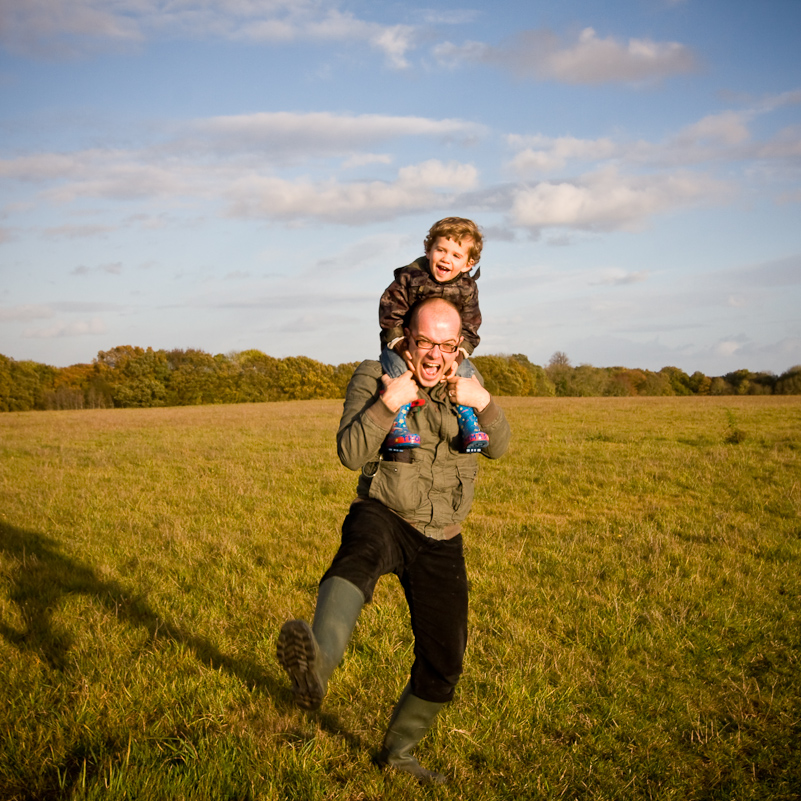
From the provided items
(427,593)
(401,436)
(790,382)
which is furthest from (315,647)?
(790,382)

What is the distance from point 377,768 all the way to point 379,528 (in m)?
1.42

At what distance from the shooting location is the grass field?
3.56m

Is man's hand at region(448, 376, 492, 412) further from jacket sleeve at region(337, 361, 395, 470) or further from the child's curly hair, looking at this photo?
the child's curly hair

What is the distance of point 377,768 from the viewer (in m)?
3.55

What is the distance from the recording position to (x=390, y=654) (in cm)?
486

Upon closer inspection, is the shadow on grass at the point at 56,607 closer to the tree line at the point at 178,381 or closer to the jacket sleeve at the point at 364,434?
the jacket sleeve at the point at 364,434

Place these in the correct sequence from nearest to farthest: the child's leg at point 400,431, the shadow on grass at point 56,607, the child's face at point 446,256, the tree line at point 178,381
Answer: the child's leg at point 400,431
the child's face at point 446,256
the shadow on grass at point 56,607
the tree line at point 178,381

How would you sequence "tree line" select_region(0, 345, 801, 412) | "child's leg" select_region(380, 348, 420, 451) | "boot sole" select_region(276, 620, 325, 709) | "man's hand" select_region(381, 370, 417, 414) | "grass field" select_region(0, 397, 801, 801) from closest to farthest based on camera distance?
"boot sole" select_region(276, 620, 325, 709) < "man's hand" select_region(381, 370, 417, 414) < "child's leg" select_region(380, 348, 420, 451) < "grass field" select_region(0, 397, 801, 801) < "tree line" select_region(0, 345, 801, 412)

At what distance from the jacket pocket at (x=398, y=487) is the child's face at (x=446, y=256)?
1379 millimetres

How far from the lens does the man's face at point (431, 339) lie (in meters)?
3.20

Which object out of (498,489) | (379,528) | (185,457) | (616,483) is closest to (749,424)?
(616,483)

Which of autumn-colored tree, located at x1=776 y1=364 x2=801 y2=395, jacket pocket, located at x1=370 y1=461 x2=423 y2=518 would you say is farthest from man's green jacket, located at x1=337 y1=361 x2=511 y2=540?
autumn-colored tree, located at x1=776 y1=364 x2=801 y2=395

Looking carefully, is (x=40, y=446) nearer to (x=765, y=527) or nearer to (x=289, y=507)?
(x=289, y=507)

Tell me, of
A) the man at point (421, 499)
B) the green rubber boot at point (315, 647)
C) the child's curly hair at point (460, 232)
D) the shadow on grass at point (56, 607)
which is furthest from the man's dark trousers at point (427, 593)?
the child's curly hair at point (460, 232)
